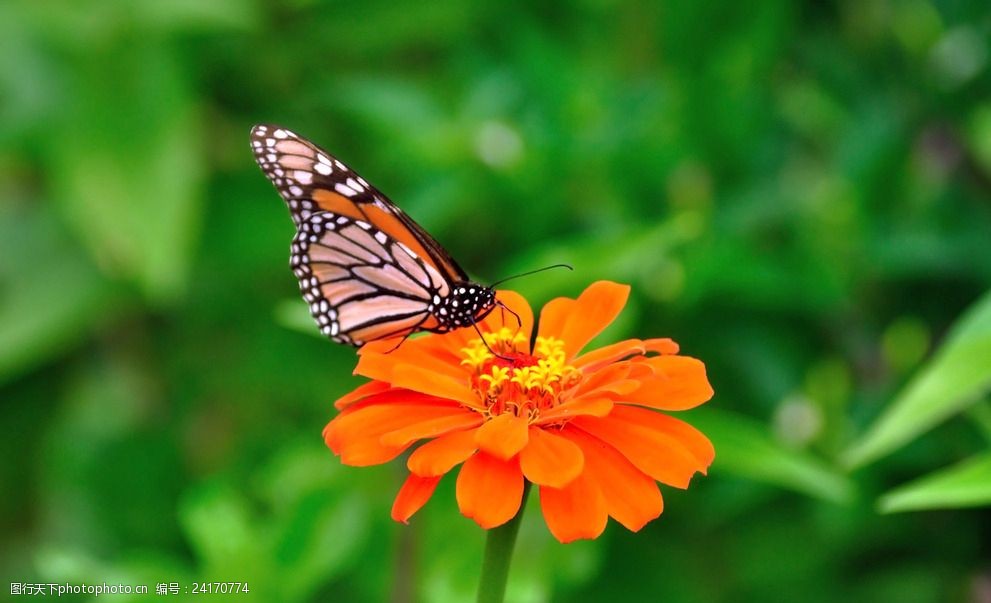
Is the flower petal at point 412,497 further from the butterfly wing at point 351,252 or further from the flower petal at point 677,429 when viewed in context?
the butterfly wing at point 351,252

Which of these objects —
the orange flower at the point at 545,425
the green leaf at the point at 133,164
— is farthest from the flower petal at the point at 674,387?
the green leaf at the point at 133,164

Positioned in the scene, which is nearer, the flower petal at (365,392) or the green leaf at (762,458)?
the flower petal at (365,392)

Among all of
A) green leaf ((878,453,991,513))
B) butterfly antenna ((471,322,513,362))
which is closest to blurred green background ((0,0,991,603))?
green leaf ((878,453,991,513))

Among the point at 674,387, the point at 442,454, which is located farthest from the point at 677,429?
the point at 442,454

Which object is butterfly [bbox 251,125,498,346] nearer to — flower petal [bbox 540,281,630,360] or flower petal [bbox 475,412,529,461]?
flower petal [bbox 540,281,630,360]

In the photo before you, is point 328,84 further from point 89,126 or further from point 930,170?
point 930,170

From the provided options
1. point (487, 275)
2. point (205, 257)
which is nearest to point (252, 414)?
point (205, 257)

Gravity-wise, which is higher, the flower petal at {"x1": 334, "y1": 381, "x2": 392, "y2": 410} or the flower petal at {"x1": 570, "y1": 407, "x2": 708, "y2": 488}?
the flower petal at {"x1": 334, "y1": 381, "x2": 392, "y2": 410}

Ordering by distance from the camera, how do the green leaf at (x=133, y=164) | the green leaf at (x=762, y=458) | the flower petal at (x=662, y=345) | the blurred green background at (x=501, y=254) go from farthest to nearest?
the green leaf at (x=133, y=164), the blurred green background at (x=501, y=254), the green leaf at (x=762, y=458), the flower petal at (x=662, y=345)
